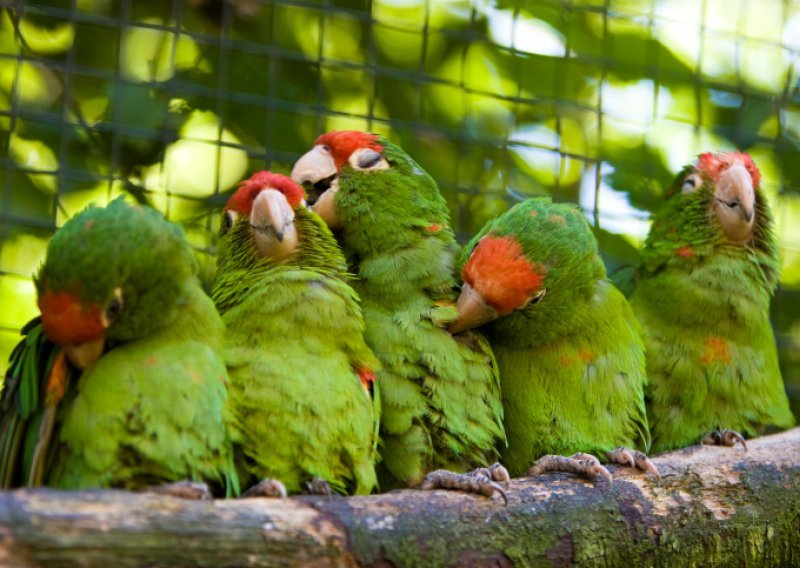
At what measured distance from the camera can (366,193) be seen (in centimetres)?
348

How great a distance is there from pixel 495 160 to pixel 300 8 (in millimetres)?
1250

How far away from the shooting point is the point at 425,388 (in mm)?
3182

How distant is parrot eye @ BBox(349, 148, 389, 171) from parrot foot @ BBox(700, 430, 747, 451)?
148 centimetres

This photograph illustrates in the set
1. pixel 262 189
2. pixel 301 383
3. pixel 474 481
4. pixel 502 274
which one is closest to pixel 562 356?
pixel 502 274

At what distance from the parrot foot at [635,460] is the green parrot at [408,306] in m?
0.37

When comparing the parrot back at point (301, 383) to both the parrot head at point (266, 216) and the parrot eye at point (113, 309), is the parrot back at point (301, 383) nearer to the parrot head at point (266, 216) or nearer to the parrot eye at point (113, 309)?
the parrot head at point (266, 216)

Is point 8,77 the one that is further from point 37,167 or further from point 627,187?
point 627,187

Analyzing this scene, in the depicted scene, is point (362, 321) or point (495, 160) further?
point (495, 160)

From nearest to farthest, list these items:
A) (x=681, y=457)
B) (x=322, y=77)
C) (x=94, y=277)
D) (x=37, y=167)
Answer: (x=94, y=277) → (x=681, y=457) → (x=37, y=167) → (x=322, y=77)

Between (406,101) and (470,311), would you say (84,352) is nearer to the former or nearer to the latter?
(470,311)

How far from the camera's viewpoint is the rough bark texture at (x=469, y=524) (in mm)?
2135

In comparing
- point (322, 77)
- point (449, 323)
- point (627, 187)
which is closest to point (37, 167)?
point (322, 77)

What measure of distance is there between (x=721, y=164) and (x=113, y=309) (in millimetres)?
2440

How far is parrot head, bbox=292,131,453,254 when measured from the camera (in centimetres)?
346
